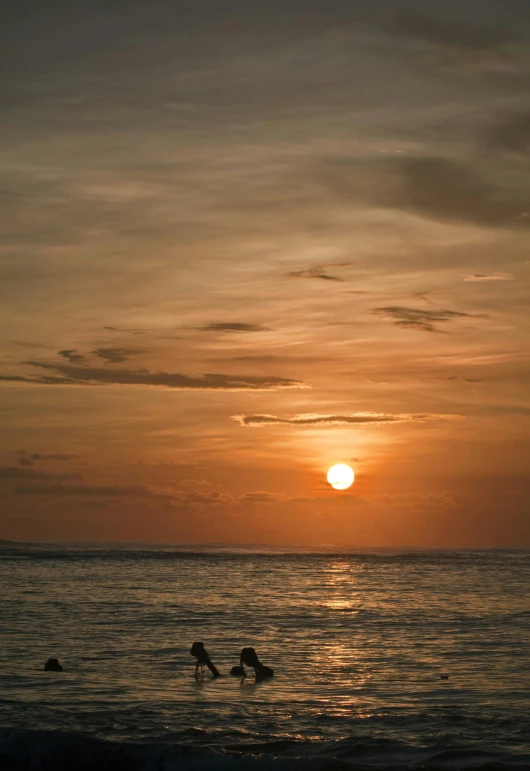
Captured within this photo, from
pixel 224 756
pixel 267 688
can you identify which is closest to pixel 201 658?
pixel 267 688

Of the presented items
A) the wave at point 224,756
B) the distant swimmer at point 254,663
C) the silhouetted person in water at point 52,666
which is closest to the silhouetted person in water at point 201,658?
the distant swimmer at point 254,663

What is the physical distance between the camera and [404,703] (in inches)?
918

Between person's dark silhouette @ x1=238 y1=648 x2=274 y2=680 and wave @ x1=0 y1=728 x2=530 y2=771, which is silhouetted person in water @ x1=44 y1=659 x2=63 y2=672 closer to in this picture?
person's dark silhouette @ x1=238 y1=648 x2=274 y2=680

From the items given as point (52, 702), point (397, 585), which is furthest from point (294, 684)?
point (397, 585)

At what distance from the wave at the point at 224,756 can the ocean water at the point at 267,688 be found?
0.13 ft

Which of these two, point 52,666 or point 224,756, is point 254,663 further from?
point 224,756

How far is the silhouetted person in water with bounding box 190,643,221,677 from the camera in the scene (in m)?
26.2

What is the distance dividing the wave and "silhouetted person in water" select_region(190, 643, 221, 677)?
7812mm

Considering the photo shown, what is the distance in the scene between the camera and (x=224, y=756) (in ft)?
57.0

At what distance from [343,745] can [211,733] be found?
3.33m

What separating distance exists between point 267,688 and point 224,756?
8305mm

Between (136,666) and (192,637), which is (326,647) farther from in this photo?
(136,666)

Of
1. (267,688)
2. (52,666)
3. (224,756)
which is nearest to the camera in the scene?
(224,756)

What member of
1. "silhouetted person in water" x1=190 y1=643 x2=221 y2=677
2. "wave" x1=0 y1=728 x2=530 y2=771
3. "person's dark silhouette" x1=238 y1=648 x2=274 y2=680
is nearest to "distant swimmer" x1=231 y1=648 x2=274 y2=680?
"person's dark silhouette" x1=238 y1=648 x2=274 y2=680
